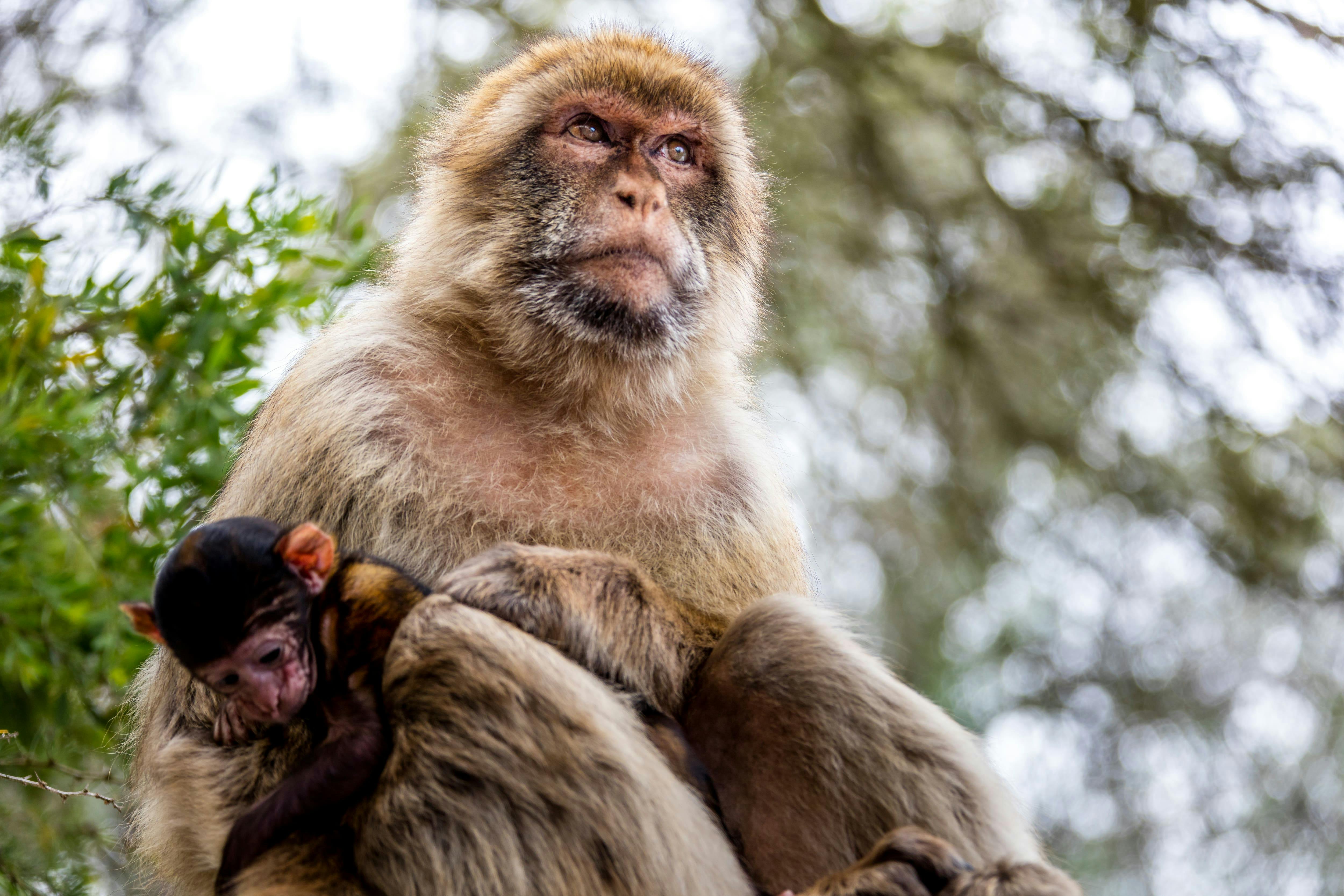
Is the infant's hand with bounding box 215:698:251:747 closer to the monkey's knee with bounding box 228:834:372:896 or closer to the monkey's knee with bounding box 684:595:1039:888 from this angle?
the monkey's knee with bounding box 228:834:372:896

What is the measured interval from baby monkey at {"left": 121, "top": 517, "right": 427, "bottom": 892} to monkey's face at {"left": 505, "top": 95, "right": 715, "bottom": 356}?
817 mm

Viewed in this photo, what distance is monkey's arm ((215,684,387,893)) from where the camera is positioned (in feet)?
6.49

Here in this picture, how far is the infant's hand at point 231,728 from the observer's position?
87.0 inches

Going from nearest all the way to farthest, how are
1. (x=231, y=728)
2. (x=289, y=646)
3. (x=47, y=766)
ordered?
(x=289, y=646), (x=231, y=728), (x=47, y=766)

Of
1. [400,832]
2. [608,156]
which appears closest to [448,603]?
[400,832]

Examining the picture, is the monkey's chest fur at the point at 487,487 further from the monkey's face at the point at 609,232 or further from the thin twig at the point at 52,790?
the thin twig at the point at 52,790

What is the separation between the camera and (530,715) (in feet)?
6.39

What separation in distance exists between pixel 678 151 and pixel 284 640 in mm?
1617

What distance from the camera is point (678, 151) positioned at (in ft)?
9.80

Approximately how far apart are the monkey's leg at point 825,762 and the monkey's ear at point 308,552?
807 millimetres

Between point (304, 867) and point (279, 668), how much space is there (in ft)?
1.15

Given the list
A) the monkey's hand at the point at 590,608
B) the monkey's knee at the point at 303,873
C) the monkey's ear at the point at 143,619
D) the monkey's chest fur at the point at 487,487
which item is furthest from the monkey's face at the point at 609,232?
Result: the monkey's knee at the point at 303,873

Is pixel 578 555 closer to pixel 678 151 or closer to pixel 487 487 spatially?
pixel 487 487

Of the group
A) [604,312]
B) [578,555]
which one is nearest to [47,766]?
[578,555]
